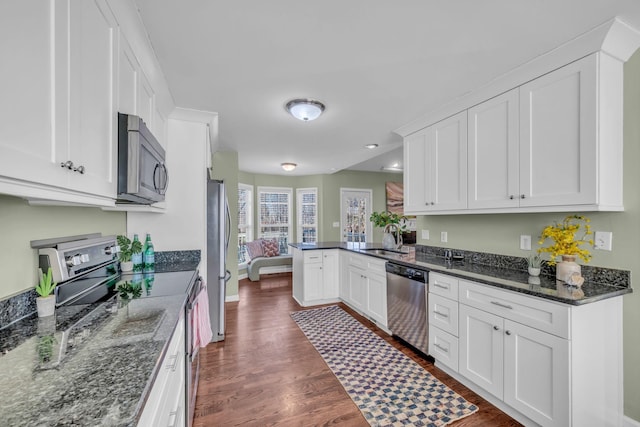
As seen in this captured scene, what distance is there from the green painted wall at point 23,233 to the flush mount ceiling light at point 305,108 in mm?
1772

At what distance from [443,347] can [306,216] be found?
16.0 ft

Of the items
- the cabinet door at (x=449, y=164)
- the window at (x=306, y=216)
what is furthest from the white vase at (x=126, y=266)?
the window at (x=306, y=216)

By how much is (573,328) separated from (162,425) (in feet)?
6.48

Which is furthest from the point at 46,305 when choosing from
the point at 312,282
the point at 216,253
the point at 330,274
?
the point at 330,274

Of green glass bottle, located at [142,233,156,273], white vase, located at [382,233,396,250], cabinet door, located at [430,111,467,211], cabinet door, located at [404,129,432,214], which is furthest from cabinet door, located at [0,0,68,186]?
white vase, located at [382,233,396,250]

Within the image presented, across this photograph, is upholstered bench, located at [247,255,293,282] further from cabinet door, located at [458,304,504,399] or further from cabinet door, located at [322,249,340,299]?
cabinet door, located at [458,304,504,399]

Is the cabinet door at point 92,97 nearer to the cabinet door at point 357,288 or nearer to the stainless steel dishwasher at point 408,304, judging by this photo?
the stainless steel dishwasher at point 408,304

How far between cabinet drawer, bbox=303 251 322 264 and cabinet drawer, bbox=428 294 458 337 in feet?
6.22

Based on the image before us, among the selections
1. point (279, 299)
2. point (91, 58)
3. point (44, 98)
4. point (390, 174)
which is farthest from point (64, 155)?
point (390, 174)

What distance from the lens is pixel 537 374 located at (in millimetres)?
1640

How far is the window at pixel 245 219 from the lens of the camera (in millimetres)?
6191

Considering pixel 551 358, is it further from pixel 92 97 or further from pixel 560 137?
pixel 92 97

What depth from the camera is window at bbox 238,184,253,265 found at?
6191mm

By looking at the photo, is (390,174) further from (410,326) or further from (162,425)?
(162,425)
